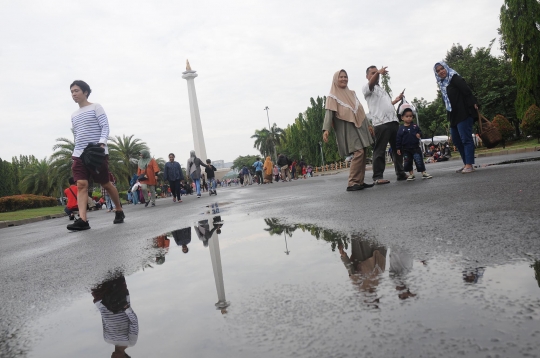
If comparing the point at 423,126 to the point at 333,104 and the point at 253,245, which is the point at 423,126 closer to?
the point at 333,104

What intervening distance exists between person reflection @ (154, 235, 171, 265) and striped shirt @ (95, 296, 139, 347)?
114 cm

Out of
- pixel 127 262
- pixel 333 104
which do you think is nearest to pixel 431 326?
pixel 127 262

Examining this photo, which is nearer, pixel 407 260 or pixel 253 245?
pixel 407 260

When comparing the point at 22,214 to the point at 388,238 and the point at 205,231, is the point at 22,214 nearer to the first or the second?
the point at 205,231

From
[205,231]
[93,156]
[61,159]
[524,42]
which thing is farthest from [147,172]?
[61,159]

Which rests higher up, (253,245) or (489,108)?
(489,108)

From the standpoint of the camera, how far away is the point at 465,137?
771cm

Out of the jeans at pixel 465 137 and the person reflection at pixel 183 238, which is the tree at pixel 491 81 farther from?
the person reflection at pixel 183 238

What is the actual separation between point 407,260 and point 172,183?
1446 cm

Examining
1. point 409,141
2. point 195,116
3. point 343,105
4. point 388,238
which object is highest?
point 195,116

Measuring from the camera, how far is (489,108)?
4388 cm

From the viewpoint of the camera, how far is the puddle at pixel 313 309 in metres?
1.36

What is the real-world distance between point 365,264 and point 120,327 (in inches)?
46.5

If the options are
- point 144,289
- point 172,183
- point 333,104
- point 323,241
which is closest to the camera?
point 144,289
